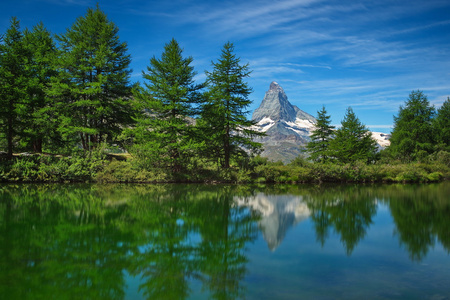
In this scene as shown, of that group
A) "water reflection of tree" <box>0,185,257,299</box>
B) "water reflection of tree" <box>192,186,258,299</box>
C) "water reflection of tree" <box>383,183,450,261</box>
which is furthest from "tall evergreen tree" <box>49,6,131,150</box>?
"water reflection of tree" <box>383,183,450,261</box>

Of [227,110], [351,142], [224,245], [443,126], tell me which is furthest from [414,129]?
[224,245]

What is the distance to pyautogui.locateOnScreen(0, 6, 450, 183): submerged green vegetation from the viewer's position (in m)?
25.5

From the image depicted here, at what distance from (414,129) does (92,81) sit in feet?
146

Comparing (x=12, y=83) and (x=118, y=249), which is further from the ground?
(x=12, y=83)

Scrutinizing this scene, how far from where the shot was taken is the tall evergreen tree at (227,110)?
27453mm

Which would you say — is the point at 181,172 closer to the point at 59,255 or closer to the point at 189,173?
the point at 189,173

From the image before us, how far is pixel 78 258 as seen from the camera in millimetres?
6469

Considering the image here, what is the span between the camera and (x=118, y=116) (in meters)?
29.9

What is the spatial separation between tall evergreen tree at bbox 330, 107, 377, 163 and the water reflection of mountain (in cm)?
2366

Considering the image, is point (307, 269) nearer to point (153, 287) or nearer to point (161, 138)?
point (153, 287)

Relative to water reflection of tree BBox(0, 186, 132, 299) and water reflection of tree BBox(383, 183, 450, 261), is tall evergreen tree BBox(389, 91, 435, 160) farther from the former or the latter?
water reflection of tree BBox(0, 186, 132, 299)

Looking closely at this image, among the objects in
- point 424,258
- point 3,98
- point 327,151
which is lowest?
point 424,258

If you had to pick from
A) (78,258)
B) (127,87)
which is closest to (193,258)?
(78,258)

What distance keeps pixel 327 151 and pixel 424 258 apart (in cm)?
3315
